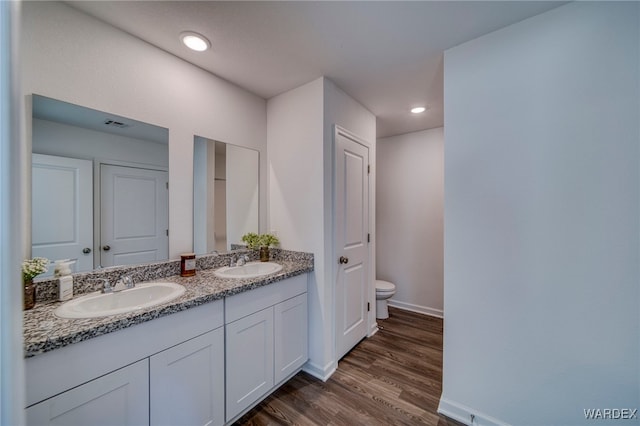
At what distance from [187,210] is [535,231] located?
220 cm

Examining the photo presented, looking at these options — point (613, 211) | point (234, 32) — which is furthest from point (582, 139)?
point (234, 32)

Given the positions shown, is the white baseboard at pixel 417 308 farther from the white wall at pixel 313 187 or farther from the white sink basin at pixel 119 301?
the white sink basin at pixel 119 301

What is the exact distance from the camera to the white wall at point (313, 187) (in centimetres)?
197

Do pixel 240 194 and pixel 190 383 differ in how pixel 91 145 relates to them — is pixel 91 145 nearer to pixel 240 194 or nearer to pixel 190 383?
pixel 240 194

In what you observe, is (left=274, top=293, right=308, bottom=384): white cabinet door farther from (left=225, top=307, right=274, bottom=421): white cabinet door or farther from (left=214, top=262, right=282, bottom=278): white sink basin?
(left=214, top=262, right=282, bottom=278): white sink basin

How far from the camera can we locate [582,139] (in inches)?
48.8

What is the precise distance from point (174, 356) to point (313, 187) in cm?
140

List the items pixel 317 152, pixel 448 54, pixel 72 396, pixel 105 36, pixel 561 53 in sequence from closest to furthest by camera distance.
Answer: pixel 72 396, pixel 561 53, pixel 105 36, pixel 448 54, pixel 317 152

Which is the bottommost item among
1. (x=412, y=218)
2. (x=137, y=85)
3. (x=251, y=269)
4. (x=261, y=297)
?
(x=261, y=297)

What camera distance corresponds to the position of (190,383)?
1.26 m

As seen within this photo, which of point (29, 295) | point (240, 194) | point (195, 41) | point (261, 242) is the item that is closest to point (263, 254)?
point (261, 242)

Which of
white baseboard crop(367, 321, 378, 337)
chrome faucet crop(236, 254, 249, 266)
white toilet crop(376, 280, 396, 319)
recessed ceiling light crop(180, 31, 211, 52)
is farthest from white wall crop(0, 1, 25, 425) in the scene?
white toilet crop(376, 280, 396, 319)

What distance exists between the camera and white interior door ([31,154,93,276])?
1.22m

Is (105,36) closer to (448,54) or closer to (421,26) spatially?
(421,26)
